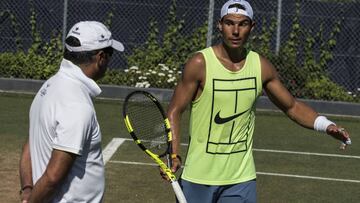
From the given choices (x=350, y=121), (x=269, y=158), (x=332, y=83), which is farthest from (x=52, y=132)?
(x=332, y=83)

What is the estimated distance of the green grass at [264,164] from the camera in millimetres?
9688

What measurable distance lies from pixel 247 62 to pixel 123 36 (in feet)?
40.0

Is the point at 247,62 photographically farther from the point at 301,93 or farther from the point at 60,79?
the point at 301,93

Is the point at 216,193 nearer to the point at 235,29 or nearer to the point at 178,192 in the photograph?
the point at 178,192

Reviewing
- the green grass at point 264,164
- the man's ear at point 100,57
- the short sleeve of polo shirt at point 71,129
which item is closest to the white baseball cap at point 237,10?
the man's ear at point 100,57

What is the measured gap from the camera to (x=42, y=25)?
18328 mm

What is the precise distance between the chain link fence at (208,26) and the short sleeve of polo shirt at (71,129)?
12.4 m

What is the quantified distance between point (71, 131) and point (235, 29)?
2.02 metres

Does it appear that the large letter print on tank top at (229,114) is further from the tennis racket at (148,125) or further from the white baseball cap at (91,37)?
the white baseball cap at (91,37)

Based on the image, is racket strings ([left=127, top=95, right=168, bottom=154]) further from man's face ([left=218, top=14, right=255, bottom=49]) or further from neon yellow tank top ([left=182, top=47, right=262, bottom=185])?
man's face ([left=218, top=14, right=255, bottom=49])

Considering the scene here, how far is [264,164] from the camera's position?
11.4 meters

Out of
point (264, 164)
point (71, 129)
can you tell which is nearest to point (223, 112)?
point (71, 129)

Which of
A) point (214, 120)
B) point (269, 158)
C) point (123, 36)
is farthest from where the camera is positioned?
point (123, 36)

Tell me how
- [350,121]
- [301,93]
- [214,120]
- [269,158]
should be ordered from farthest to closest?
[301,93]
[350,121]
[269,158]
[214,120]
